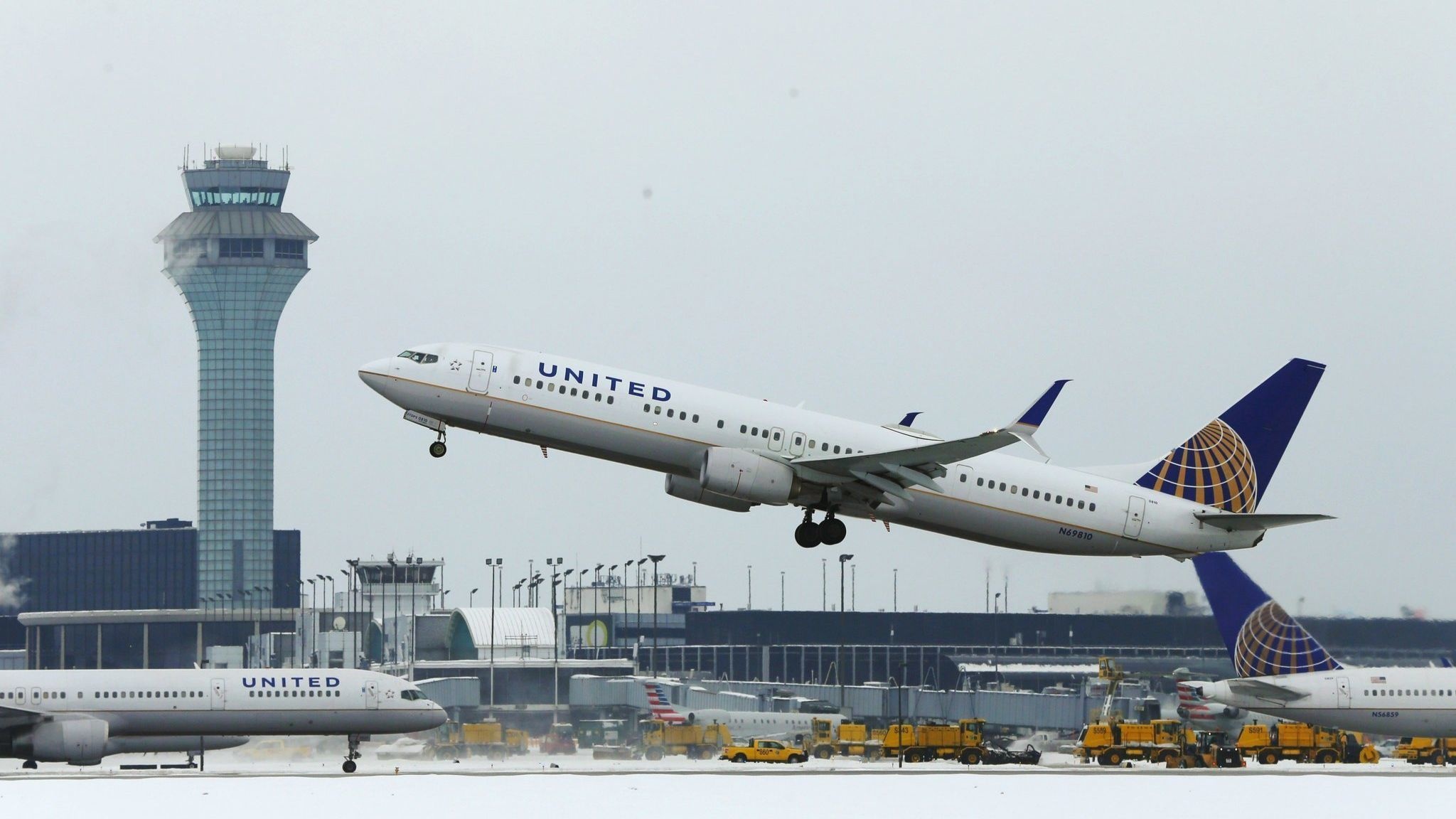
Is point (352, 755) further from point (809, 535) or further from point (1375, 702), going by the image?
point (1375, 702)

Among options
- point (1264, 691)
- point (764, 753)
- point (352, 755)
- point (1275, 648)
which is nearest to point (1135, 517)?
point (1264, 691)

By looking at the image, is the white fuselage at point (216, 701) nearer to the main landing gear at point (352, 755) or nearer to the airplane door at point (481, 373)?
the main landing gear at point (352, 755)

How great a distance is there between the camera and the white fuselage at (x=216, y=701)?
101312 millimetres

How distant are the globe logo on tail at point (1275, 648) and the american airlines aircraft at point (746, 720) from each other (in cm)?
2572

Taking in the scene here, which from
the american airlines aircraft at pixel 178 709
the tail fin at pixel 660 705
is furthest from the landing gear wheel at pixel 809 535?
the tail fin at pixel 660 705

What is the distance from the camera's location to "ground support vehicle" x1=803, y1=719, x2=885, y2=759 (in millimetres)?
121438

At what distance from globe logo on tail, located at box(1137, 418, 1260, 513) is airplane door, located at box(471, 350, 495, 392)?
2515 cm

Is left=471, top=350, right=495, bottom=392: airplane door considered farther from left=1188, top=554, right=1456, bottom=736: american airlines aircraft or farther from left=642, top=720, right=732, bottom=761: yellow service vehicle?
left=642, top=720, right=732, bottom=761: yellow service vehicle

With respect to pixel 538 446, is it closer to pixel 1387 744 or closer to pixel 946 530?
pixel 946 530

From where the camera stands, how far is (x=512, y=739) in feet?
414

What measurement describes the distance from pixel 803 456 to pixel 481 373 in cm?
1116

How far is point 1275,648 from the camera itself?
11219cm

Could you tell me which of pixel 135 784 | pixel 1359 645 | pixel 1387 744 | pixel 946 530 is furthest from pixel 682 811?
pixel 1387 744

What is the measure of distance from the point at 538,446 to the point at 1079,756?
54990 mm
